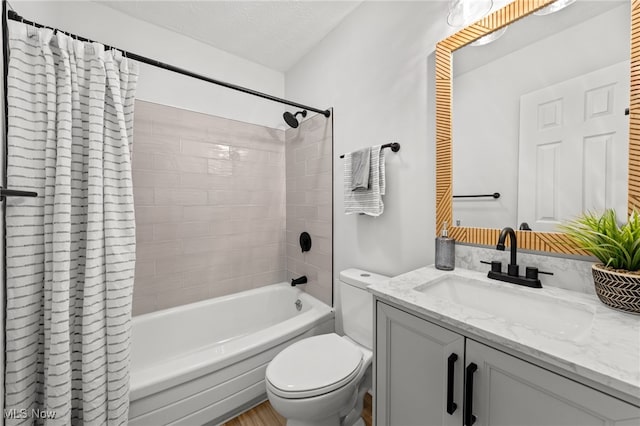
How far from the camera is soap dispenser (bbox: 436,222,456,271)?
1118 millimetres

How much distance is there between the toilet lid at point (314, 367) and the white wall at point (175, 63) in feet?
6.04

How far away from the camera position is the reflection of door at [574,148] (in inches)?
31.5

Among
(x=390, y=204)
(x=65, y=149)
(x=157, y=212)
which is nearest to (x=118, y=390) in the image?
(x=65, y=149)

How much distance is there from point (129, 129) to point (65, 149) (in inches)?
10.2

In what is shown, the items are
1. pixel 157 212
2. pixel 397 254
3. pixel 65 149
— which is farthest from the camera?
pixel 157 212

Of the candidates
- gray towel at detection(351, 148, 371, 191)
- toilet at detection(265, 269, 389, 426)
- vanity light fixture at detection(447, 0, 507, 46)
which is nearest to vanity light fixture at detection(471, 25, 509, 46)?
vanity light fixture at detection(447, 0, 507, 46)

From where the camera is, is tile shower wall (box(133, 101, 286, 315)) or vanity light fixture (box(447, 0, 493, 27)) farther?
tile shower wall (box(133, 101, 286, 315))

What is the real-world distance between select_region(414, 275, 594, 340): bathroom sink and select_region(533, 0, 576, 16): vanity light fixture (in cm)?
102

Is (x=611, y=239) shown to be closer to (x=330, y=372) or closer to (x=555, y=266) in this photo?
(x=555, y=266)

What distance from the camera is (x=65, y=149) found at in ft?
3.21

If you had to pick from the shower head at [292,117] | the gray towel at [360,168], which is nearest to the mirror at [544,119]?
the gray towel at [360,168]

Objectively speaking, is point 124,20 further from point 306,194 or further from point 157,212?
point 306,194

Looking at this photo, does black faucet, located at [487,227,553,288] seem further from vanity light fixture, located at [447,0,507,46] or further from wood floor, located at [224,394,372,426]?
wood floor, located at [224,394,372,426]

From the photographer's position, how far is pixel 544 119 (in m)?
0.93
